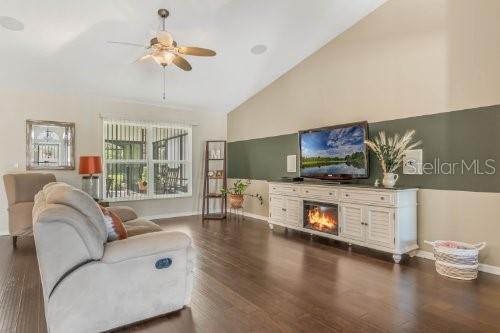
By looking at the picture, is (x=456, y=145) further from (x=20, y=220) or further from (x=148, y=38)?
(x=20, y=220)

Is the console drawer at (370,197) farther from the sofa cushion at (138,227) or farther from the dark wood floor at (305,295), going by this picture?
the sofa cushion at (138,227)

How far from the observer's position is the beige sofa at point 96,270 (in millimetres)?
1945

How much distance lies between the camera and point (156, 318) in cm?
232

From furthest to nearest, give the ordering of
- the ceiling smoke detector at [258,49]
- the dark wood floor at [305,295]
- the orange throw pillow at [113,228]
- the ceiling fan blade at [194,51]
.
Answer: the ceiling smoke detector at [258,49], the ceiling fan blade at [194,51], the orange throw pillow at [113,228], the dark wood floor at [305,295]

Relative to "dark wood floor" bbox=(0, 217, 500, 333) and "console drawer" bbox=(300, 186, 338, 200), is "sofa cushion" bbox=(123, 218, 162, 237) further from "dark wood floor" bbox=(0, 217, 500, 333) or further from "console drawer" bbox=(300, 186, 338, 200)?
"console drawer" bbox=(300, 186, 338, 200)

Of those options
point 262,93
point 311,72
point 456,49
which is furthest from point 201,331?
point 262,93

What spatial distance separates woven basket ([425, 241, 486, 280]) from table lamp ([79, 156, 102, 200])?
530 centimetres

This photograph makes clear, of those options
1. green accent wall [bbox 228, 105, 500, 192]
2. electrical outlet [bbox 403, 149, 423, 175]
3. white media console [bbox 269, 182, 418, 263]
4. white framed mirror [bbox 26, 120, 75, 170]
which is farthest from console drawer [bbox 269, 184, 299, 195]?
white framed mirror [bbox 26, 120, 75, 170]

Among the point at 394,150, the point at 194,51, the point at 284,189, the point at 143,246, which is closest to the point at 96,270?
the point at 143,246

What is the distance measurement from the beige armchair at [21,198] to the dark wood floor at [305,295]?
0.30 m

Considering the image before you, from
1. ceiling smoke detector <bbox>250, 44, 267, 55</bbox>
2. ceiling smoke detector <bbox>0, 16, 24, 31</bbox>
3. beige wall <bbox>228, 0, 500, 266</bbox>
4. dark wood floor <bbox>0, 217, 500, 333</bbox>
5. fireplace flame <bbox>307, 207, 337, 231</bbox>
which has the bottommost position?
dark wood floor <bbox>0, 217, 500, 333</bbox>

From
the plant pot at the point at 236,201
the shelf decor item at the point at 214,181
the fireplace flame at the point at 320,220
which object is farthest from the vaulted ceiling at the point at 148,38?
the fireplace flame at the point at 320,220

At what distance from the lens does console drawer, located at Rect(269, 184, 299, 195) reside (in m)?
4.97

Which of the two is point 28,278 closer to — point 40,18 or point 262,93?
point 40,18
